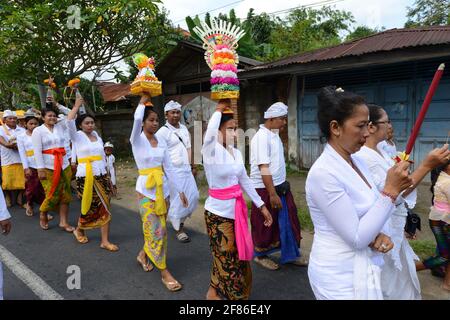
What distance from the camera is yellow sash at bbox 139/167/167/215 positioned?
354cm

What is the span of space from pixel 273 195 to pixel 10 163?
5.97 metres

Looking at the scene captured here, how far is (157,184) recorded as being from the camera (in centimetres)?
356

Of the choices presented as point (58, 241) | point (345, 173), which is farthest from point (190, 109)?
point (345, 173)

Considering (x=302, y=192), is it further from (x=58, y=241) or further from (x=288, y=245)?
(x=58, y=241)

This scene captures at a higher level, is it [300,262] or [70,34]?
[70,34]

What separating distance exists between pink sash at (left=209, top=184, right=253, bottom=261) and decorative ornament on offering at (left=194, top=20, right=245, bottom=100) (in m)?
0.78

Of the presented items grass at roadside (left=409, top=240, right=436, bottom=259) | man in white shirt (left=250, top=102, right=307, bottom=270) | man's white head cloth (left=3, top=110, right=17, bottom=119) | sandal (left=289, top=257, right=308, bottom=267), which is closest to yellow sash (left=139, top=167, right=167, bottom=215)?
man in white shirt (left=250, top=102, right=307, bottom=270)

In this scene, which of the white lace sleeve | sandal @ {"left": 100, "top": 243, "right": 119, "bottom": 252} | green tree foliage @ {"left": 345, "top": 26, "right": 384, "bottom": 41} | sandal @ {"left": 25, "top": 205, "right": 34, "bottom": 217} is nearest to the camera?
the white lace sleeve

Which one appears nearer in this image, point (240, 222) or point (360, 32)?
point (240, 222)

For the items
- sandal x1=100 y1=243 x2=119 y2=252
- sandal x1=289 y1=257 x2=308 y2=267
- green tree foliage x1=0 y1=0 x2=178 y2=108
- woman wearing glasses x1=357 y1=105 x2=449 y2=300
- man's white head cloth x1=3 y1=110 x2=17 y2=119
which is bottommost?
sandal x1=289 y1=257 x2=308 y2=267

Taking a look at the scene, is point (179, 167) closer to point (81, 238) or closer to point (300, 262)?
point (81, 238)

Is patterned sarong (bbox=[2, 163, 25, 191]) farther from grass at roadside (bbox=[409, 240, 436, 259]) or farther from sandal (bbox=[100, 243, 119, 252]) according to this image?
grass at roadside (bbox=[409, 240, 436, 259])

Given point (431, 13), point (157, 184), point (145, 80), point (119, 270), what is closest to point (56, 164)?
point (119, 270)
